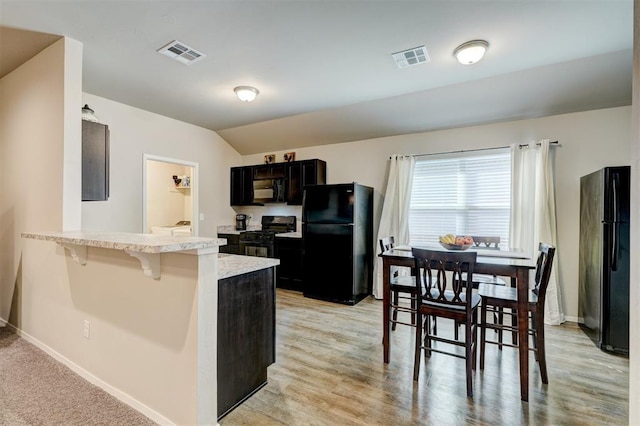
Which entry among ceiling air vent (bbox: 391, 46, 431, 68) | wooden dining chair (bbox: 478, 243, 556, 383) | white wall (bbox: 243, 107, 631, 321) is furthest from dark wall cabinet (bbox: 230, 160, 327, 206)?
wooden dining chair (bbox: 478, 243, 556, 383)

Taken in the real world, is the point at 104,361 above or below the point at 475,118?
below

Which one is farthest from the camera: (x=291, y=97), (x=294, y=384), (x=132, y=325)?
(x=291, y=97)

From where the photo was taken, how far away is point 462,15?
2158 millimetres

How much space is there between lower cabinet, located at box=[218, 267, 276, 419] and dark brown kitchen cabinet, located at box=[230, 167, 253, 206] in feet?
11.9

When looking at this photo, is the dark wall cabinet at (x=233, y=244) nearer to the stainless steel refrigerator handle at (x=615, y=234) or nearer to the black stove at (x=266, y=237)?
the black stove at (x=266, y=237)

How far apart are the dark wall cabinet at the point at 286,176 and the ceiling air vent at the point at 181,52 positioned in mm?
2457

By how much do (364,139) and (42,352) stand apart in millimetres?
4491

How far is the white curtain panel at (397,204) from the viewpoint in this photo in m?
4.32

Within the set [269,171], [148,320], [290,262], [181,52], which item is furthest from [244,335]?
[269,171]

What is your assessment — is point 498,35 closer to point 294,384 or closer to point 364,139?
point 364,139

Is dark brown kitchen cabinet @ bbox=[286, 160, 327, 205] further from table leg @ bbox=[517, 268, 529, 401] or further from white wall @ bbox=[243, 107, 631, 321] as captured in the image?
table leg @ bbox=[517, 268, 529, 401]

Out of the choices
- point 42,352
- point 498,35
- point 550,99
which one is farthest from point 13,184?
point 550,99

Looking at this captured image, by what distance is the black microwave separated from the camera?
527 cm

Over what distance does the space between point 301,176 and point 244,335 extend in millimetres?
3403
